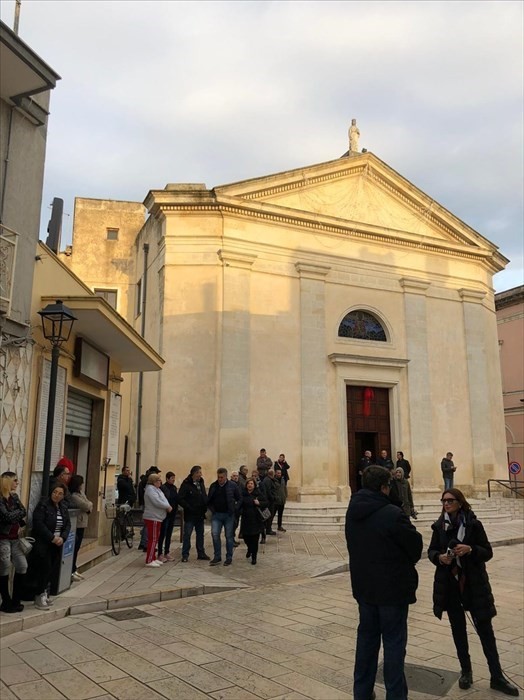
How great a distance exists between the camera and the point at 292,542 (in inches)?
512

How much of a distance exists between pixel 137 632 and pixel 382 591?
11.1ft

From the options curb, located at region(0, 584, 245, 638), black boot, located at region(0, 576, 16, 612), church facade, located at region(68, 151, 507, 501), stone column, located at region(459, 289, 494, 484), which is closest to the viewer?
curb, located at region(0, 584, 245, 638)

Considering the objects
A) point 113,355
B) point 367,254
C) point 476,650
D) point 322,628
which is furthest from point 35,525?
point 367,254

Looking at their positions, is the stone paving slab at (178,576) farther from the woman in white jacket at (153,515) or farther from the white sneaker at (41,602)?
the woman in white jacket at (153,515)

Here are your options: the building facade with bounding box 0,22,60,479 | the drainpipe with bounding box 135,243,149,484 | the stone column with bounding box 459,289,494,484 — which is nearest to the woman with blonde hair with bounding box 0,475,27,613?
the building facade with bounding box 0,22,60,479

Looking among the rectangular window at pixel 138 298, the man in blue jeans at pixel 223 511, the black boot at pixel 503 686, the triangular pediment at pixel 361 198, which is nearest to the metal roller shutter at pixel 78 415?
the man in blue jeans at pixel 223 511

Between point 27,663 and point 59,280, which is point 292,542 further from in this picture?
point 27,663

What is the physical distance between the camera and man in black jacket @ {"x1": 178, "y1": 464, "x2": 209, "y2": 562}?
10.4 m

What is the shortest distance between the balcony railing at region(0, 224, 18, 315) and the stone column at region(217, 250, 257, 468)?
10.5 m

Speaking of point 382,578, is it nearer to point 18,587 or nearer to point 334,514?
point 18,587

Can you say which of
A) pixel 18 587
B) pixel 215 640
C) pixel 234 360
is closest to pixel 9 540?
pixel 18 587

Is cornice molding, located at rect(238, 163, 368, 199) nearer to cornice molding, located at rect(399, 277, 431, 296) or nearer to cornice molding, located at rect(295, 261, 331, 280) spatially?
cornice molding, located at rect(295, 261, 331, 280)

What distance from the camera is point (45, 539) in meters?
6.92

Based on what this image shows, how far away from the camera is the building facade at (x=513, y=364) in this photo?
3120cm
